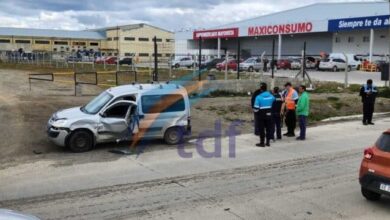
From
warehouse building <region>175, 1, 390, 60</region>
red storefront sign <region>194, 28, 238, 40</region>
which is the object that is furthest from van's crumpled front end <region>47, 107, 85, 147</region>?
red storefront sign <region>194, 28, 238, 40</region>

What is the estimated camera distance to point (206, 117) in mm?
18000

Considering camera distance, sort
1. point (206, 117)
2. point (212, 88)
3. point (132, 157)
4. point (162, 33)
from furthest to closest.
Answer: point (162, 33)
point (212, 88)
point (206, 117)
point (132, 157)

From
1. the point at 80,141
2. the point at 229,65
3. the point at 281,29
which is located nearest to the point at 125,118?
the point at 80,141

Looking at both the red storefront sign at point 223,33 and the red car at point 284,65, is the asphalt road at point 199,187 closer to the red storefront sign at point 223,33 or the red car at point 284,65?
the red car at point 284,65

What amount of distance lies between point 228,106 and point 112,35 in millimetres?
107105

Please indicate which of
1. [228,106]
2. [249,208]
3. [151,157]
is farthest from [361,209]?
[228,106]

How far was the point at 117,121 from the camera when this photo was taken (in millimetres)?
12703

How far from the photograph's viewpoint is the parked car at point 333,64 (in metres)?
50.9

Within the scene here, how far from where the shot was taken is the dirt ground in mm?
12172

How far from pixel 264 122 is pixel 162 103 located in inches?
107

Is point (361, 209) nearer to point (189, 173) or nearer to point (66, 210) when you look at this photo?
point (189, 173)

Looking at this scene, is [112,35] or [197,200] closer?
[197,200]

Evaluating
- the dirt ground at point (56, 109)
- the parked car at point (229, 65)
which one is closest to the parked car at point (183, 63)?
the parked car at point (229, 65)

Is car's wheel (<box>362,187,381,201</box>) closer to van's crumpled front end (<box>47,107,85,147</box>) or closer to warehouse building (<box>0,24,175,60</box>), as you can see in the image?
van's crumpled front end (<box>47,107,85,147</box>)
